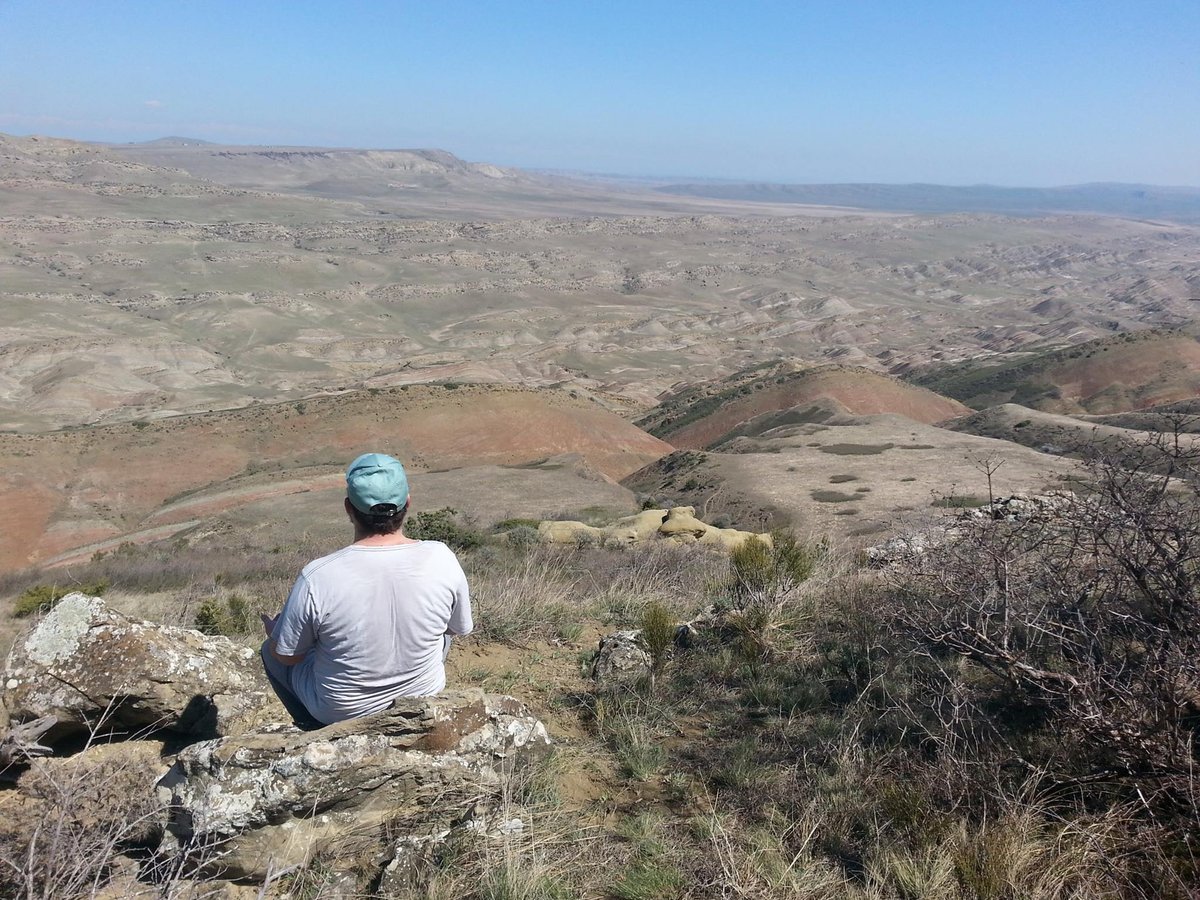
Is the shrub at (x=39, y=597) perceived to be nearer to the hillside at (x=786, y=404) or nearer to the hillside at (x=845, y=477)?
the hillside at (x=845, y=477)

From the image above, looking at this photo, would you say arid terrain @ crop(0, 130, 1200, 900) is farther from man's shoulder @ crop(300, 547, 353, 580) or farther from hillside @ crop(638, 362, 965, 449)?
man's shoulder @ crop(300, 547, 353, 580)

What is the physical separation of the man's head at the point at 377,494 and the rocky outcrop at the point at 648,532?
12.7m

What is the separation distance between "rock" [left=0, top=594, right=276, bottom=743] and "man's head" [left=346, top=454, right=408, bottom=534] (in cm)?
152

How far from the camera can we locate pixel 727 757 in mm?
3766

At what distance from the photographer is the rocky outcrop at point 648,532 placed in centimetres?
1645

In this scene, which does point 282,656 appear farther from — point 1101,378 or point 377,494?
point 1101,378

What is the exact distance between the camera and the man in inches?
122

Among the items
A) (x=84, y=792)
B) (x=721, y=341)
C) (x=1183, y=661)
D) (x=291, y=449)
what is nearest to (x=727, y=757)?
(x=1183, y=661)

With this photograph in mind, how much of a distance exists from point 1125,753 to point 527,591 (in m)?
4.54

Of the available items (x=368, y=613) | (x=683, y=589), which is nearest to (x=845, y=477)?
(x=683, y=589)

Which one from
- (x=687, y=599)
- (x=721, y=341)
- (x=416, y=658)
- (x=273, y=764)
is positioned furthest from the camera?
(x=721, y=341)

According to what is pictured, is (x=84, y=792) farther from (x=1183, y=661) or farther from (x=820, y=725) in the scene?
(x=1183, y=661)

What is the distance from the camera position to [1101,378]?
191 ft

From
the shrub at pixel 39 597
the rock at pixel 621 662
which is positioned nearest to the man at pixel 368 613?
the rock at pixel 621 662
